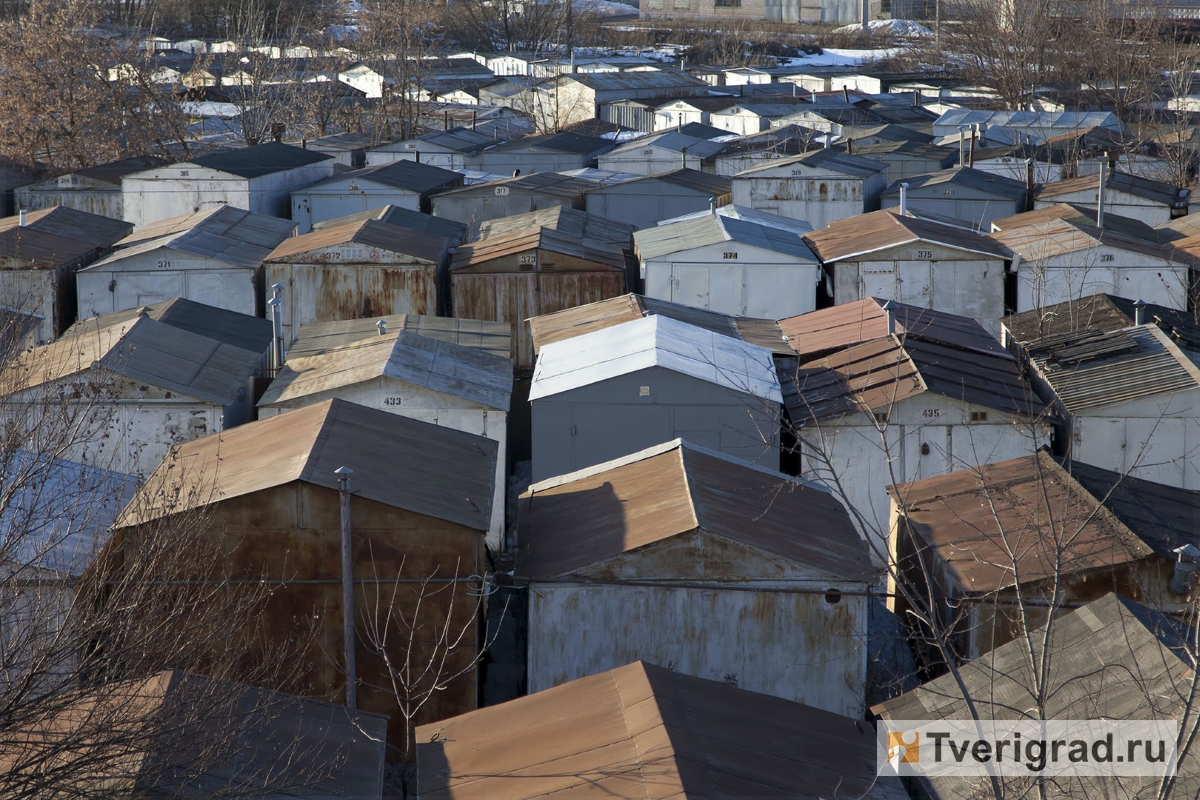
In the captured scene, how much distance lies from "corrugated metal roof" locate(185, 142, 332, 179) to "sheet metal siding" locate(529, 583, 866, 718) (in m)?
23.5

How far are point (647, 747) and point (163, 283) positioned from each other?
1859cm

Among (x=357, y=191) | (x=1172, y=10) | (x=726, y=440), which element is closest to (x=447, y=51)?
(x=1172, y=10)

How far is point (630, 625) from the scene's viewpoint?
12938 mm

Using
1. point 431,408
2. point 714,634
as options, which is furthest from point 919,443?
point 431,408

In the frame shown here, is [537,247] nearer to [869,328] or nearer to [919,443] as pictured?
[869,328]

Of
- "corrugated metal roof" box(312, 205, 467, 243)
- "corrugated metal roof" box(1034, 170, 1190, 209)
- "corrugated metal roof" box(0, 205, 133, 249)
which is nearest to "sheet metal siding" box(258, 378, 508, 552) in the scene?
"corrugated metal roof" box(312, 205, 467, 243)

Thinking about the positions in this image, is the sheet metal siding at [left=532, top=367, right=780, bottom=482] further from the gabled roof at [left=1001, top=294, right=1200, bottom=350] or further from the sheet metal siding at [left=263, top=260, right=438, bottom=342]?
the sheet metal siding at [left=263, top=260, right=438, bottom=342]

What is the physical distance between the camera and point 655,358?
17688mm

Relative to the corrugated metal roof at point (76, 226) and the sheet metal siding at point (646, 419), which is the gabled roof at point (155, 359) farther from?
the corrugated metal roof at point (76, 226)

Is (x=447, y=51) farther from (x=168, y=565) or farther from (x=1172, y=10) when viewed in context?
(x=168, y=565)

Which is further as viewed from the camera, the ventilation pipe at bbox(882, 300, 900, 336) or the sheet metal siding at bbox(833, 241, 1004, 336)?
the sheet metal siding at bbox(833, 241, 1004, 336)

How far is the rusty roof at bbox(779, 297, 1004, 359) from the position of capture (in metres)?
20.2

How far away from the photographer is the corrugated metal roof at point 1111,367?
18.0 meters

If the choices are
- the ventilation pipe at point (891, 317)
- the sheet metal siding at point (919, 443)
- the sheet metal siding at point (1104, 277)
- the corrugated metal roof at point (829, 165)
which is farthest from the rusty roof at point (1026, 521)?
the corrugated metal roof at point (829, 165)
